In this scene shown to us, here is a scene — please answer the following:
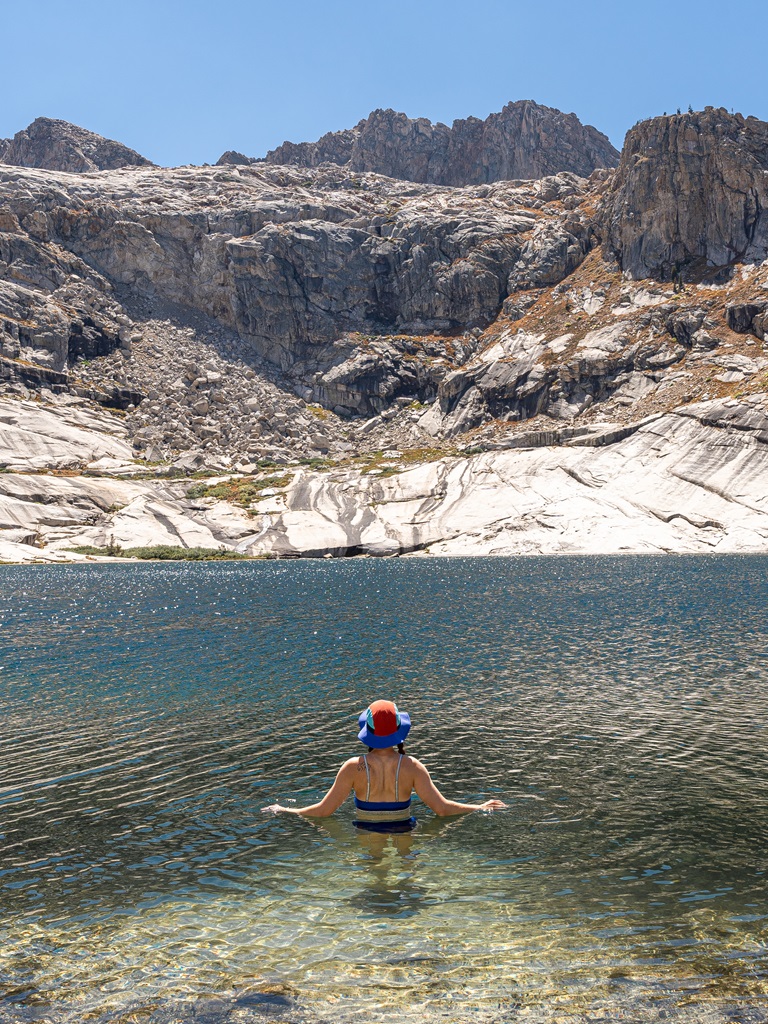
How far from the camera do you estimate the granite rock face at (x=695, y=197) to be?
184 meters

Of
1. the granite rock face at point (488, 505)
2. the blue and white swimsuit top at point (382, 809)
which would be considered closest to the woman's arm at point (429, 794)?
the blue and white swimsuit top at point (382, 809)

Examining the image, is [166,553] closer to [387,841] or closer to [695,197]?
[387,841]

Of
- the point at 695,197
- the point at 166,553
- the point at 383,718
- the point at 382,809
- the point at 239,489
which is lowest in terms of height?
the point at 166,553

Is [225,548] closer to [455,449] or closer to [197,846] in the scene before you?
[455,449]

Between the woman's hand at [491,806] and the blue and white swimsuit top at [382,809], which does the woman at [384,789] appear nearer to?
the blue and white swimsuit top at [382,809]

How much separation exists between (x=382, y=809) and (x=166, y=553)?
10461 cm

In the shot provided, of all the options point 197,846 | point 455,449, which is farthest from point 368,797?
point 455,449

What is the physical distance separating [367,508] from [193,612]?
72.1 m

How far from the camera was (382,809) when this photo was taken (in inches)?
577

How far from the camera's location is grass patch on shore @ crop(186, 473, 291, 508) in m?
132

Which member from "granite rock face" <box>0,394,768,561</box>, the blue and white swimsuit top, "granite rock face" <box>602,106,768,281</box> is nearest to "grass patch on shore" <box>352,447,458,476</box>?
"granite rock face" <box>0,394,768,561</box>

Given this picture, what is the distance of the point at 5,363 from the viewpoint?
6658 inches

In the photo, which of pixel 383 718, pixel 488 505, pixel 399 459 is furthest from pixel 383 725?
pixel 399 459

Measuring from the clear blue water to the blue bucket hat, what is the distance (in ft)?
7.18
